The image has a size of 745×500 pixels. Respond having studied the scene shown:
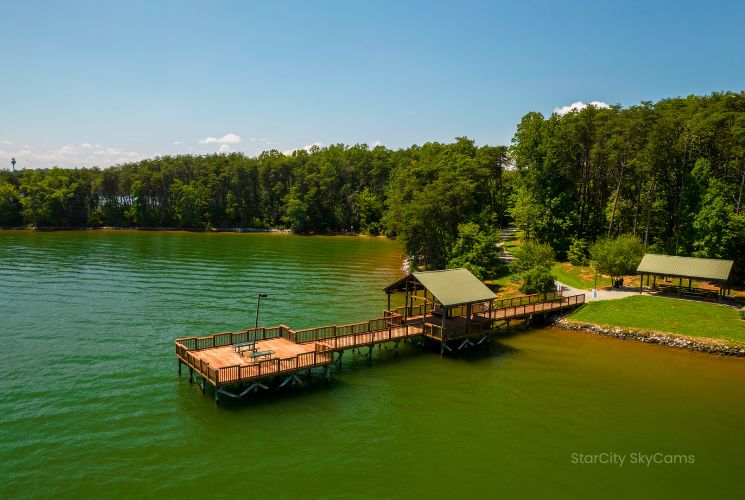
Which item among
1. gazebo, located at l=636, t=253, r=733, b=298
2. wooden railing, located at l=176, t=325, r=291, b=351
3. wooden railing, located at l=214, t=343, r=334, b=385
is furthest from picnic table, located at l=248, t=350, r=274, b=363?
gazebo, located at l=636, t=253, r=733, b=298

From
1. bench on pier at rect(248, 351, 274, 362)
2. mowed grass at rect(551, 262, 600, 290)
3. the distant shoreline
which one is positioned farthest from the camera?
the distant shoreline

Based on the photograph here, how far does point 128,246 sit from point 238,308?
60.8 m

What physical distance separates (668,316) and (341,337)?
2800cm

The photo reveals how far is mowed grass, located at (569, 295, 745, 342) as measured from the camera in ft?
119

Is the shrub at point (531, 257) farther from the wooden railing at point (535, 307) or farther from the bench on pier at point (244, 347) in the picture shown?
the bench on pier at point (244, 347)

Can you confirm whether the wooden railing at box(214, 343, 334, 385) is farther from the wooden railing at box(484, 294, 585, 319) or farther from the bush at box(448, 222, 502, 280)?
the bush at box(448, 222, 502, 280)

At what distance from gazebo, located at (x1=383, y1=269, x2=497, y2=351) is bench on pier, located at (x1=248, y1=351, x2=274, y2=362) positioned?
1107 centimetres

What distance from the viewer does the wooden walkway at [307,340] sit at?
25.9 meters

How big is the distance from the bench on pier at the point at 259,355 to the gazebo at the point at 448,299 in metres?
11.1

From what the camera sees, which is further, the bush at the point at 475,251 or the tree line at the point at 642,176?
the bush at the point at 475,251

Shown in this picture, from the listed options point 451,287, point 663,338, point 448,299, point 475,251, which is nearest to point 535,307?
point 663,338

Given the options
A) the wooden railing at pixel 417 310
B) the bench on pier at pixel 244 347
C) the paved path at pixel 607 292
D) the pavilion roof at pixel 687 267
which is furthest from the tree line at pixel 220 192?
the bench on pier at pixel 244 347

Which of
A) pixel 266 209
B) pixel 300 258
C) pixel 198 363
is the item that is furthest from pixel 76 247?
pixel 198 363

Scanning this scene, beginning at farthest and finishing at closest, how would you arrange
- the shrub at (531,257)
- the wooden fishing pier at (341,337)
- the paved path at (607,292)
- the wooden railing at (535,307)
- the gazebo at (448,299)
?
1. the shrub at (531,257)
2. the paved path at (607,292)
3. the wooden railing at (535,307)
4. the gazebo at (448,299)
5. the wooden fishing pier at (341,337)
